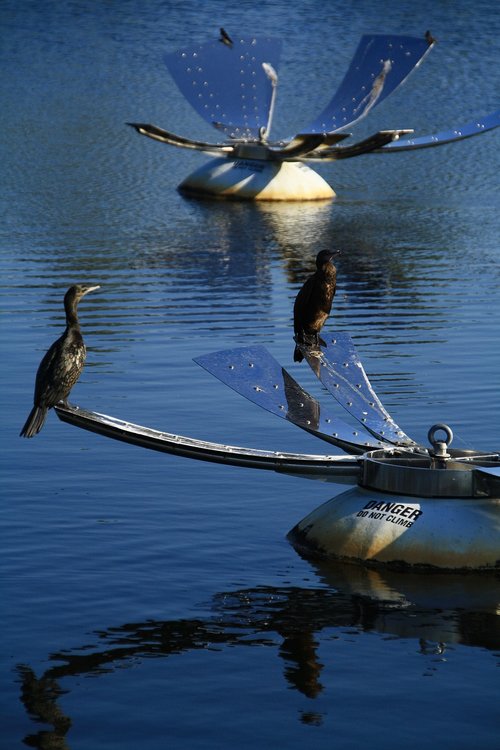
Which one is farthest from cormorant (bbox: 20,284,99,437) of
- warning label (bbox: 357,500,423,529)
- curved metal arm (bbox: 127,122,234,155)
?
curved metal arm (bbox: 127,122,234,155)

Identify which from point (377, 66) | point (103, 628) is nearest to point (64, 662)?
point (103, 628)

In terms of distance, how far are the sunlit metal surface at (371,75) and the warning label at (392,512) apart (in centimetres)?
2628

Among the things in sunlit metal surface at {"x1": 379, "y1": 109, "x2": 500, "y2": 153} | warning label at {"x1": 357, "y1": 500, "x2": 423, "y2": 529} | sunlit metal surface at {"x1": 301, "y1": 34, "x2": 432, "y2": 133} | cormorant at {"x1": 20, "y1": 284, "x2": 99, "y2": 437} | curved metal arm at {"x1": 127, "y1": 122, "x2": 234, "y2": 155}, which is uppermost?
sunlit metal surface at {"x1": 301, "y1": 34, "x2": 432, "y2": 133}

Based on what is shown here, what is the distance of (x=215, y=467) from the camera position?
1802 cm

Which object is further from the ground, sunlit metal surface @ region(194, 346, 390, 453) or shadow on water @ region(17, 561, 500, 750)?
sunlit metal surface @ region(194, 346, 390, 453)

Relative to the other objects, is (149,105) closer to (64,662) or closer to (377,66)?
(377,66)

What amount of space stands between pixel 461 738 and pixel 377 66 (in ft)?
99.9

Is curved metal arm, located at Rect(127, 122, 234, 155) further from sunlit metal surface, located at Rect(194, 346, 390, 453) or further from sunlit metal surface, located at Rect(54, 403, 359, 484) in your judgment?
sunlit metal surface, located at Rect(54, 403, 359, 484)

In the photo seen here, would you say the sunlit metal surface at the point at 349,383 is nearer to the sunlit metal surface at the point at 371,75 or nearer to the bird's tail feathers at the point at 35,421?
the bird's tail feathers at the point at 35,421

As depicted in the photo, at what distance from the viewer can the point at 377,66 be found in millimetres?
39875

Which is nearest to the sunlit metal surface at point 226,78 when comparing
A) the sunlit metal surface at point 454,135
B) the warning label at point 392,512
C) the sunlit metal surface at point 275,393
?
the sunlit metal surface at point 454,135

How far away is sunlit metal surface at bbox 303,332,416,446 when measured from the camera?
50.8ft

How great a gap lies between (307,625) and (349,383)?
3.26 metres

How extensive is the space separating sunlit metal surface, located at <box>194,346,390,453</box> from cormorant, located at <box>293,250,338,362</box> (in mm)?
Result: 371
